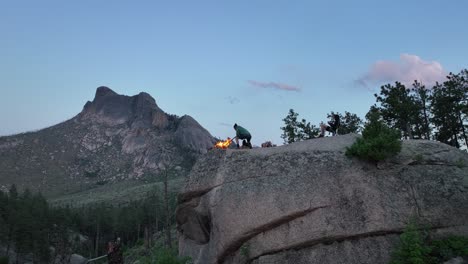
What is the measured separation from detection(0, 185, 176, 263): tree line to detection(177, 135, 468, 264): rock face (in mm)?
26830

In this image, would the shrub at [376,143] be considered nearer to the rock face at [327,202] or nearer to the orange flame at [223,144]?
the rock face at [327,202]

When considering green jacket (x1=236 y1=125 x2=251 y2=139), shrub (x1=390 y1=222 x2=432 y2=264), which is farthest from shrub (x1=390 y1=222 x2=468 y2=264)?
green jacket (x1=236 y1=125 x2=251 y2=139)

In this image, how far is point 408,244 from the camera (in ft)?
48.7

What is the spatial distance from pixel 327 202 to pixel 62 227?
71.5m

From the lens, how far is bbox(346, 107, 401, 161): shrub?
17719 mm

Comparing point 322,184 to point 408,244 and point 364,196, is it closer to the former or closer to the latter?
point 364,196

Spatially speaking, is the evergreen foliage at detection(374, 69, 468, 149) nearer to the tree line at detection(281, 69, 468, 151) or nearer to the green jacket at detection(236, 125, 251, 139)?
the tree line at detection(281, 69, 468, 151)

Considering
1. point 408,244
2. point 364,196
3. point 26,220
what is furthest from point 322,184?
point 26,220

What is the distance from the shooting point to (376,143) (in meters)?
17.7

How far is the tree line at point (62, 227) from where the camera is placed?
214 feet

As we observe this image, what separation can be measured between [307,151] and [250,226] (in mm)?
4456

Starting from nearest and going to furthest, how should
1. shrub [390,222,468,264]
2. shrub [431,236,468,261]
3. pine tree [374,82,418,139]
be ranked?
shrub [390,222,468,264], shrub [431,236,468,261], pine tree [374,82,418,139]

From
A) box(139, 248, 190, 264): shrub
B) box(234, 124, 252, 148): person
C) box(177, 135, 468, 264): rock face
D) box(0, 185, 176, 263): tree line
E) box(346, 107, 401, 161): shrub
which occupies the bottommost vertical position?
box(0, 185, 176, 263): tree line

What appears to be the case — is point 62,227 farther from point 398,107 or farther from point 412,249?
point 412,249
